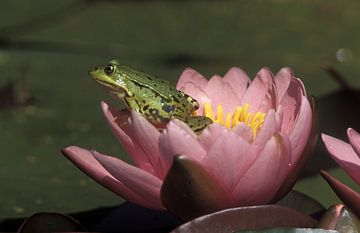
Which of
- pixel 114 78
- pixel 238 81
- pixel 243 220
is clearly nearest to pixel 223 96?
pixel 238 81

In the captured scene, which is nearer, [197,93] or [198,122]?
[198,122]

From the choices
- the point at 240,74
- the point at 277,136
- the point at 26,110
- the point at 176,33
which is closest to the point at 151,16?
the point at 176,33

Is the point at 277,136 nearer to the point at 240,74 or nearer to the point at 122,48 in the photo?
the point at 240,74

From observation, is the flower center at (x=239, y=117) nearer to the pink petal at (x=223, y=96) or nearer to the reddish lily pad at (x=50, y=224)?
the pink petal at (x=223, y=96)

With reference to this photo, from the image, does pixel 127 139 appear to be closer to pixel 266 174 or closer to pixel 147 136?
pixel 147 136

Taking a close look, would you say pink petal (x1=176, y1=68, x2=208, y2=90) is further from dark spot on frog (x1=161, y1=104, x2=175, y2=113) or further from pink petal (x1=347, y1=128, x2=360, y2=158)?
pink petal (x1=347, y1=128, x2=360, y2=158)

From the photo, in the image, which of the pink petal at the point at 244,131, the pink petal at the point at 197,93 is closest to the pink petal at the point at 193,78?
the pink petal at the point at 197,93
